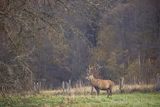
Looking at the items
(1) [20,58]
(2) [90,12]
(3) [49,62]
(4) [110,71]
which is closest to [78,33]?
(2) [90,12]

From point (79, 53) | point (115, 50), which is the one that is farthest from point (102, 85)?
point (79, 53)

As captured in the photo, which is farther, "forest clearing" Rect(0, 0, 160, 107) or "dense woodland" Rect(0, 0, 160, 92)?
"dense woodland" Rect(0, 0, 160, 92)

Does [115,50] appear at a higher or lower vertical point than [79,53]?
higher

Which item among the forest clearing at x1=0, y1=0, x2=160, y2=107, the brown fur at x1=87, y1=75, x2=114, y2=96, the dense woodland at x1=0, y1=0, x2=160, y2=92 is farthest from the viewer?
the dense woodland at x1=0, y1=0, x2=160, y2=92

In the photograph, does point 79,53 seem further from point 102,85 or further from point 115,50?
point 102,85

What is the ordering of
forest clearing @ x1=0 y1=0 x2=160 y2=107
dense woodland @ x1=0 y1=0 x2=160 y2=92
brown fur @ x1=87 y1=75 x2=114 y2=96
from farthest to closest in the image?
dense woodland @ x1=0 y1=0 x2=160 y2=92, brown fur @ x1=87 y1=75 x2=114 y2=96, forest clearing @ x1=0 y1=0 x2=160 y2=107

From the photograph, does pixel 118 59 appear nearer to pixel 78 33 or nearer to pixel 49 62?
pixel 49 62

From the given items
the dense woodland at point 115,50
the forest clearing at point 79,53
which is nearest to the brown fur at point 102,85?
the forest clearing at point 79,53

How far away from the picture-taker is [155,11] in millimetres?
33875

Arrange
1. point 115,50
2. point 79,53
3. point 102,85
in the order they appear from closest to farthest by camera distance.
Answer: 1. point 102,85
2. point 115,50
3. point 79,53

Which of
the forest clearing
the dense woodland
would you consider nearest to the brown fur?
the forest clearing

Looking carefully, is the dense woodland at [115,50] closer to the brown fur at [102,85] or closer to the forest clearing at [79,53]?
the forest clearing at [79,53]

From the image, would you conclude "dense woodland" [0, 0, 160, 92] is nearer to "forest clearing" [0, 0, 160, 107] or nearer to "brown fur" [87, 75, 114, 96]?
"forest clearing" [0, 0, 160, 107]

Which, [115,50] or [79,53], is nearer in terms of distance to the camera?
[115,50]
